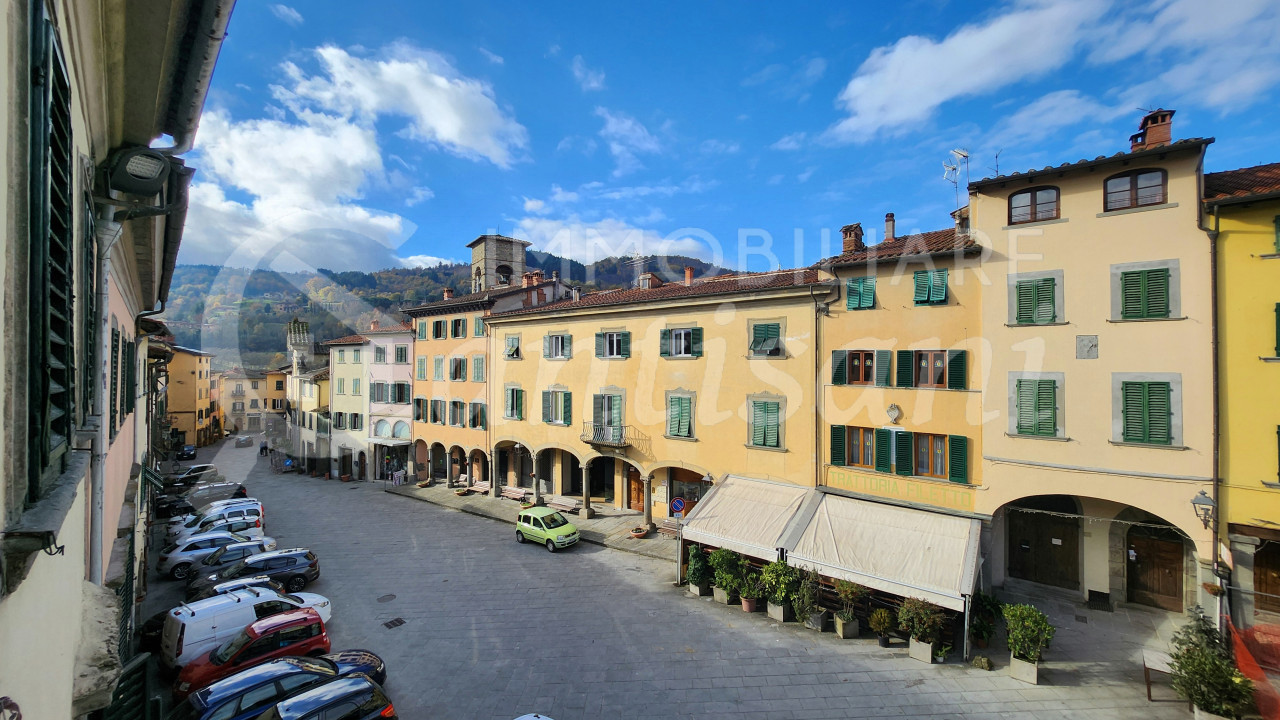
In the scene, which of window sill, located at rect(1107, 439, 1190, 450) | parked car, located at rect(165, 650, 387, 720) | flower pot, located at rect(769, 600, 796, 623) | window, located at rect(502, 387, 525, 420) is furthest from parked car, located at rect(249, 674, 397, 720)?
window, located at rect(502, 387, 525, 420)

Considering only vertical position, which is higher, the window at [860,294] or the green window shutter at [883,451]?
the window at [860,294]

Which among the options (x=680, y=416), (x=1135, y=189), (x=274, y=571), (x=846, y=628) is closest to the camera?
(x=1135, y=189)

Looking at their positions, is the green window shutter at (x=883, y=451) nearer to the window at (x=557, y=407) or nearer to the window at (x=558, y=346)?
the window at (x=557, y=407)

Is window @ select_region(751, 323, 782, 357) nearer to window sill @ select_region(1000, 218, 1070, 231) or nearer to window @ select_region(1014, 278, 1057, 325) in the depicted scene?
window @ select_region(1014, 278, 1057, 325)

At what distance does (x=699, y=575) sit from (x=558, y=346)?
45.0 feet

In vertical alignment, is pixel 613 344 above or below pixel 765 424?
above

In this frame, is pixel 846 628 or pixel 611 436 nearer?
pixel 846 628

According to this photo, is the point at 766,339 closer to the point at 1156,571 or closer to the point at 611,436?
the point at 611,436

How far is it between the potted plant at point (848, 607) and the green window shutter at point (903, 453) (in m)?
3.97

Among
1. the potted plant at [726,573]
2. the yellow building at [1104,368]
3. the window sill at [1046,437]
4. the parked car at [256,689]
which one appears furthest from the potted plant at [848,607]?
the parked car at [256,689]

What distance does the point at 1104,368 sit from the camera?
13758mm

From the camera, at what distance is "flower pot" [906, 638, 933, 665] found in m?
13.0

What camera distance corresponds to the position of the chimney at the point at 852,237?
18984mm

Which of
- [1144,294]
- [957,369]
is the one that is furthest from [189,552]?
[1144,294]
